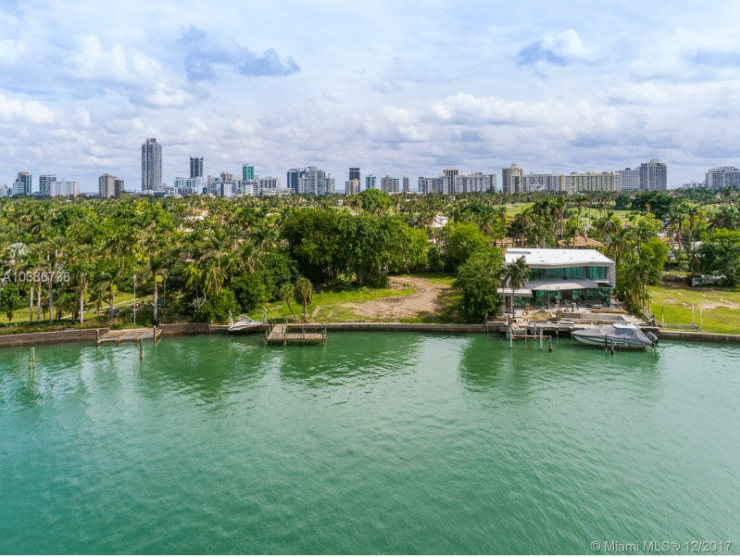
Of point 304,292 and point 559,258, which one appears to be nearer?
point 304,292

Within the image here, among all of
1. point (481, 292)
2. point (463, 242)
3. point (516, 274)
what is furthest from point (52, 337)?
point (463, 242)

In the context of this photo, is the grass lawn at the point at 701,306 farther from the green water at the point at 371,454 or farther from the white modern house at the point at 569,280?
the green water at the point at 371,454

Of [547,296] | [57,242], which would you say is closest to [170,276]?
[57,242]

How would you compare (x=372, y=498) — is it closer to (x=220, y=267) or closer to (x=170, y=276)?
(x=220, y=267)

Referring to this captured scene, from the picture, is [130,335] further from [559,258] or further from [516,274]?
[559,258]

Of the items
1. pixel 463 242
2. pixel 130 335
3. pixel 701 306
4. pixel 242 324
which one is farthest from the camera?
pixel 463 242

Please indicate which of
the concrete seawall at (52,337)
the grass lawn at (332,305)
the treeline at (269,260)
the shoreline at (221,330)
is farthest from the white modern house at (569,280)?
the concrete seawall at (52,337)

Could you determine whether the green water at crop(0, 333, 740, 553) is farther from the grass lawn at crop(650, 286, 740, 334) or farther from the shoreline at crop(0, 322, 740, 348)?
the grass lawn at crop(650, 286, 740, 334)
